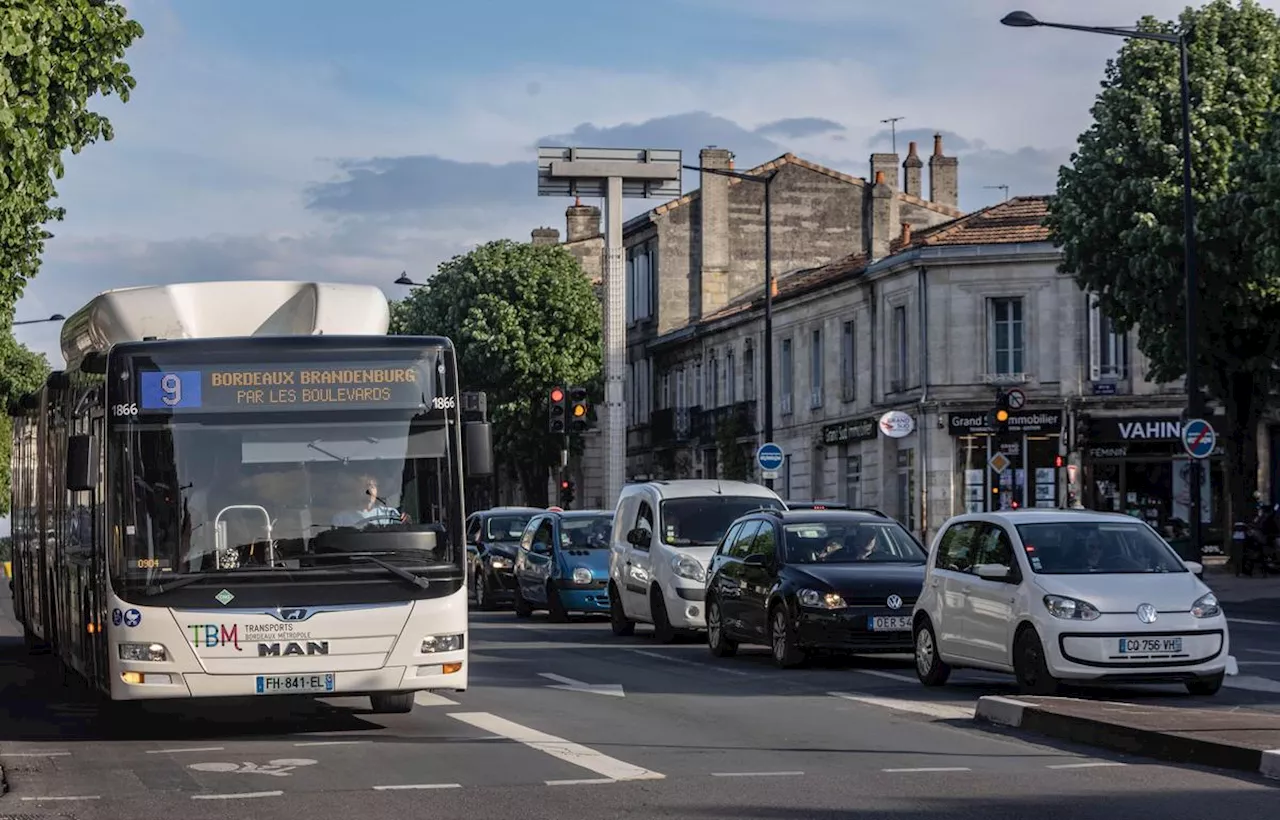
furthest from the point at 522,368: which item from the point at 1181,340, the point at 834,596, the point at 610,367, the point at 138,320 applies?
the point at 138,320

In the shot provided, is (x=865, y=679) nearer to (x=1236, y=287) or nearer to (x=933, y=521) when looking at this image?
(x=1236, y=287)

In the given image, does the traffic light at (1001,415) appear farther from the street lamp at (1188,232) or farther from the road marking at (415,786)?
the road marking at (415,786)

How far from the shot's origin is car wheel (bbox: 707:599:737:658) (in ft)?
73.8

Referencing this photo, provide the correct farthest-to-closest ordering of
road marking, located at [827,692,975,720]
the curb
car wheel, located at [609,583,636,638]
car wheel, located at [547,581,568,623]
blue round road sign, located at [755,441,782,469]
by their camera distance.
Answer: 1. blue round road sign, located at [755,441,782,469]
2. car wheel, located at [547,581,568,623]
3. car wheel, located at [609,583,636,638]
4. road marking, located at [827,692,975,720]
5. the curb

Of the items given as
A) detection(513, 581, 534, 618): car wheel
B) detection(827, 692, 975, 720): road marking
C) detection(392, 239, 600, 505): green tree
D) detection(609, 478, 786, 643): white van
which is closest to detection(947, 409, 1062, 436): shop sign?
detection(513, 581, 534, 618): car wheel

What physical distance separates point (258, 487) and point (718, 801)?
465 cm

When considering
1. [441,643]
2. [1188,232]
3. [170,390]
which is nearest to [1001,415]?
[1188,232]

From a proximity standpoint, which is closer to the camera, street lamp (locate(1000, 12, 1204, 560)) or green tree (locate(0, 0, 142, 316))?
green tree (locate(0, 0, 142, 316))

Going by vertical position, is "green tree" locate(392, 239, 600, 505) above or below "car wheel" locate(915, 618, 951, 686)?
above

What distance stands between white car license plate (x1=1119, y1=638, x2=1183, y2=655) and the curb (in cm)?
155

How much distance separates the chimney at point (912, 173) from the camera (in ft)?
245

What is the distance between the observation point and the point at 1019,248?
5247 centimetres

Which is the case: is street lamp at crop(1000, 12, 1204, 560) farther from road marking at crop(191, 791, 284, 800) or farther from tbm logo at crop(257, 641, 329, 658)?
road marking at crop(191, 791, 284, 800)

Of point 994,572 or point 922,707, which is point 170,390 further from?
point 994,572
